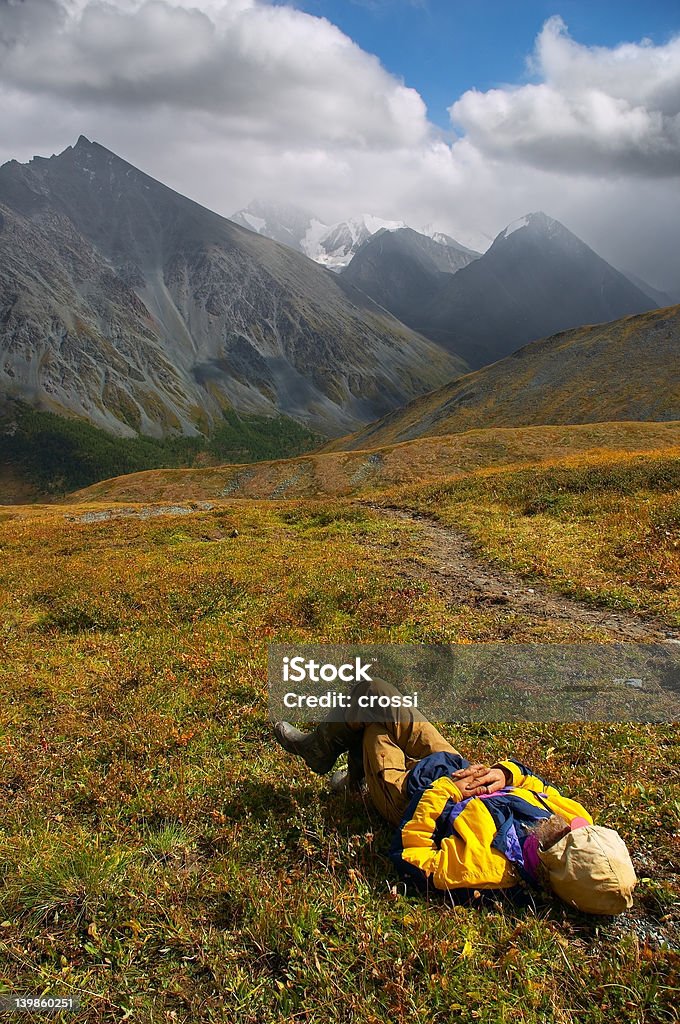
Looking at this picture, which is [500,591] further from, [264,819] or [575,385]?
[575,385]

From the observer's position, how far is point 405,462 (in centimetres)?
5756

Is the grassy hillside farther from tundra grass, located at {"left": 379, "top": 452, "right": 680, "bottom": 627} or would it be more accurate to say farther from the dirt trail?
the dirt trail

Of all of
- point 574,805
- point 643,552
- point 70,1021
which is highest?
point 643,552

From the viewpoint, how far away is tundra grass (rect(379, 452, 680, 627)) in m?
13.1

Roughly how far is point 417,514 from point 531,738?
1810 cm

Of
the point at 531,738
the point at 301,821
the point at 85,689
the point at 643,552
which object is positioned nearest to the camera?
the point at 301,821

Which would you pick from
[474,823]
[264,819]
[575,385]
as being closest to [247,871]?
[264,819]

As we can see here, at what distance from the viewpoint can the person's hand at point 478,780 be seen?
545 centimetres

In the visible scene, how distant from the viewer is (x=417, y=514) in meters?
25.4

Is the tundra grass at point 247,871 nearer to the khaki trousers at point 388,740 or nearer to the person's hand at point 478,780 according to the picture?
the khaki trousers at point 388,740

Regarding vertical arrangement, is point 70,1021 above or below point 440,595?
below

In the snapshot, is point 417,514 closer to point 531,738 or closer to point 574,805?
point 531,738

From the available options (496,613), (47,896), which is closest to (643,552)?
(496,613)

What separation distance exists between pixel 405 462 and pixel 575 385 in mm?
73094
